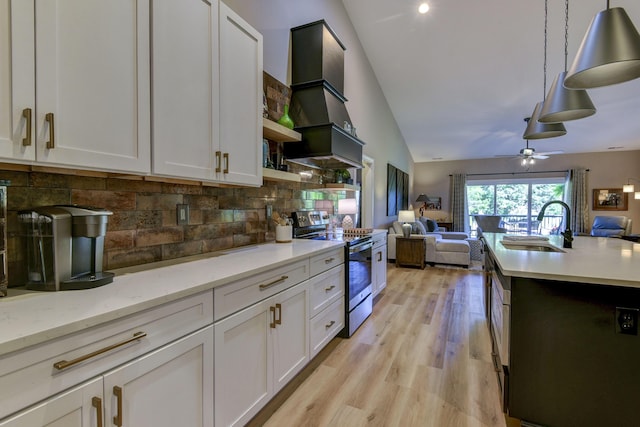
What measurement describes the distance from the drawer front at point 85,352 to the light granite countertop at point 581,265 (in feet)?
5.08

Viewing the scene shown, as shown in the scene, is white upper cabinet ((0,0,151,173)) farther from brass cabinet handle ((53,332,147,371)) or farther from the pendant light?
the pendant light

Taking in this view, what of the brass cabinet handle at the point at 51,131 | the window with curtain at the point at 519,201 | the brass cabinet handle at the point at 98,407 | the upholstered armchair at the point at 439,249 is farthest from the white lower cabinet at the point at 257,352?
the window with curtain at the point at 519,201

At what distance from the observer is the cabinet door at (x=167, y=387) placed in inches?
37.3

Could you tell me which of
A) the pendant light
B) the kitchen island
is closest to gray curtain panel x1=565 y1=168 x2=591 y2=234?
the pendant light

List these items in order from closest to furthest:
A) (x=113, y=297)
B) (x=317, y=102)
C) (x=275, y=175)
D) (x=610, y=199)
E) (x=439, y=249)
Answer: (x=113, y=297) < (x=275, y=175) < (x=317, y=102) < (x=439, y=249) < (x=610, y=199)

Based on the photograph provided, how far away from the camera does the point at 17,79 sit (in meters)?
0.92

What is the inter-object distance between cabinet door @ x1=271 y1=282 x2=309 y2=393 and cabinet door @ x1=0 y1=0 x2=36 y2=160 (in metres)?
1.24

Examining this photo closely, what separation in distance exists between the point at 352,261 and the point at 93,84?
2.21 metres

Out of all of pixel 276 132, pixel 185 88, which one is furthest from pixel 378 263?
pixel 185 88

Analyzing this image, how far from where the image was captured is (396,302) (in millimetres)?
3766

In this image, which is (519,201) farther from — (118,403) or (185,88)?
(118,403)

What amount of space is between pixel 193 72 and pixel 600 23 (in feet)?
6.82

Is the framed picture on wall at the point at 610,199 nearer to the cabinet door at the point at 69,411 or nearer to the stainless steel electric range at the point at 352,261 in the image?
the stainless steel electric range at the point at 352,261

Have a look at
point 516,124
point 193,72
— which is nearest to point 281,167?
point 193,72
